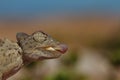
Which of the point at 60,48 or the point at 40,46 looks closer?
the point at 60,48

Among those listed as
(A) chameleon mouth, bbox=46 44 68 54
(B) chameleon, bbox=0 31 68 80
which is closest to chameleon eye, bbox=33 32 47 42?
(B) chameleon, bbox=0 31 68 80

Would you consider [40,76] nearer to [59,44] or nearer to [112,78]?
[112,78]

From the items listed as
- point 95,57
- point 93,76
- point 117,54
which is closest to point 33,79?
point 117,54

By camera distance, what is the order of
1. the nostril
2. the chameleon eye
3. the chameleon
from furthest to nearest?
the chameleon eye, the chameleon, the nostril

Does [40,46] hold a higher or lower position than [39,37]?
lower

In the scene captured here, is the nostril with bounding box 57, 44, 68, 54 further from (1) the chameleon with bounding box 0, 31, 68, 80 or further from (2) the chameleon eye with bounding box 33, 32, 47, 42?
(2) the chameleon eye with bounding box 33, 32, 47, 42

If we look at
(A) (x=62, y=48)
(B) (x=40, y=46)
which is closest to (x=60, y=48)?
(A) (x=62, y=48)

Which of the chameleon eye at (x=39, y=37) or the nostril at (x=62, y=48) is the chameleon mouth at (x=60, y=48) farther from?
the chameleon eye at (x=39, y=37)

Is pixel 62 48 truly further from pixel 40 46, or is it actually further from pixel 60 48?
pixel 40 46
